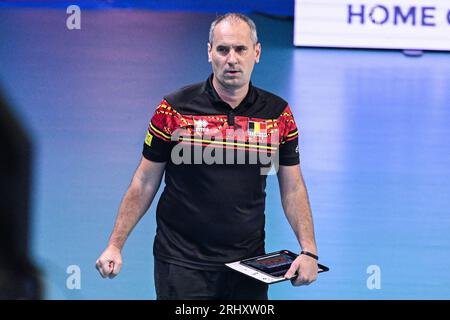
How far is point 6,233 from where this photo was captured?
24.9 inches

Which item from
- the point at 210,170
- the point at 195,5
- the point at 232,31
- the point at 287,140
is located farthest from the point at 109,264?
the point at 195,5

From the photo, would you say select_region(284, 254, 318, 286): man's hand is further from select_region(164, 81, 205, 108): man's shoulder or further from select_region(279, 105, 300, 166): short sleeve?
select_region(164, 81, 205, 108): man's shoulder

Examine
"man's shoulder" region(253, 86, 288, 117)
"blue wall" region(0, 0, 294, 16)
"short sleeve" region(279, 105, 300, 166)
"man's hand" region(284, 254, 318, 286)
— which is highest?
"blue wall" region(0, 0, 294, 16)

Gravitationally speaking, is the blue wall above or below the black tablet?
above

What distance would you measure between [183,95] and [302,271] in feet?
2.13

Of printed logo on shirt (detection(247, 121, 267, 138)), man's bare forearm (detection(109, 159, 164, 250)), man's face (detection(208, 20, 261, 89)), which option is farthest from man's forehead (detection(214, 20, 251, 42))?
man's bare forearm (detection(109, 159, 164, 250))

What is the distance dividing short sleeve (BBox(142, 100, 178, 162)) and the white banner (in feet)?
18.9

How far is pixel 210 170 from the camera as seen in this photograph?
2285 mm

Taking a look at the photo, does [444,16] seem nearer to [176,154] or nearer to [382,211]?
[382,211]

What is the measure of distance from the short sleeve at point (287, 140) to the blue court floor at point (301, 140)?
1.17 meters

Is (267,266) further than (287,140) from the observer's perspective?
No

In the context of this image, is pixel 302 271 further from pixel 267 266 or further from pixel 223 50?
pixel 223 50

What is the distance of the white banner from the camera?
25.6 feet

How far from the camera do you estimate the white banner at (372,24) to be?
25.6ft
